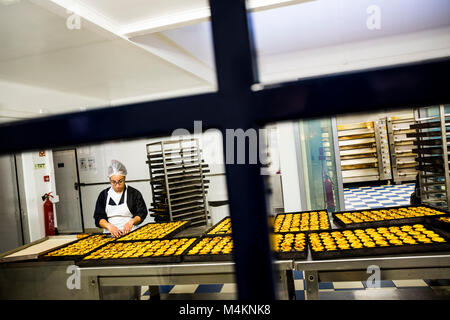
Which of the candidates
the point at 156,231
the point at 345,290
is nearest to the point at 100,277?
the point at 156,231

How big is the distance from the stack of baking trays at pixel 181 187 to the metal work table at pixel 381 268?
3.94 meters

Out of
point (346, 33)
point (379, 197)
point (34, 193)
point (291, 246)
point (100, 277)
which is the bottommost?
point (379, 197)

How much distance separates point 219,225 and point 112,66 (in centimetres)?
324

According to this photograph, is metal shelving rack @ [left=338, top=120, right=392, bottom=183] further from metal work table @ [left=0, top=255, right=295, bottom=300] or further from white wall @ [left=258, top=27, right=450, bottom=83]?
metal work table @ [left=0, top=255, right=295, bottom=300]

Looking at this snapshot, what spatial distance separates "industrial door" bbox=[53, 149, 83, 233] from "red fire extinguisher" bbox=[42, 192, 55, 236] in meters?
1.46

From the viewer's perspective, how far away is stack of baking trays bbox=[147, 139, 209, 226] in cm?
553

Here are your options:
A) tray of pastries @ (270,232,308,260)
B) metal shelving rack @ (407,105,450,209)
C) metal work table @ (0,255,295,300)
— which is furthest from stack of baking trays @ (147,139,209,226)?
tray of pastries @ (270,232,308,260)

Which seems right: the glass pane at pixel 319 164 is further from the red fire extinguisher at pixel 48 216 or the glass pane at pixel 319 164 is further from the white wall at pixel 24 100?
the red fire extinguisher at pixel 48 216

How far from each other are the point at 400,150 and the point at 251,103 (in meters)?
12.3

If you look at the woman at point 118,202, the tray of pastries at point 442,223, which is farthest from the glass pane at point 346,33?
the woman at point 118,202

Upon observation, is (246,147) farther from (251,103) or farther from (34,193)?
(34,193)

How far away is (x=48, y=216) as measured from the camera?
20.7 feet

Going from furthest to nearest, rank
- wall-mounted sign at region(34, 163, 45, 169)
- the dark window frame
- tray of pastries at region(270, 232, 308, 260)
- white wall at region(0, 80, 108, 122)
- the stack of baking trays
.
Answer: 1. wall-mounted sign at region(34, 163, 45, 169)
2. the stack of baking trays
3. white wall at region(0, 80, 108, 122)
4. tray of pastries at region(270, 232, 308, 260)
5. the dark window frame

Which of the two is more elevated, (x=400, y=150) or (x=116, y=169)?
(x=116, y=169)
